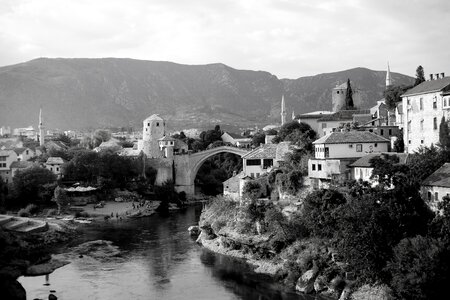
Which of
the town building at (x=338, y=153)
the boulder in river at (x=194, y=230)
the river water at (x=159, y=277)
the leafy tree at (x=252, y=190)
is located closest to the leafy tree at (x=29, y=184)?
the river water at (x=159, y=277)

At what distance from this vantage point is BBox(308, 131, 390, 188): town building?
1796 inches

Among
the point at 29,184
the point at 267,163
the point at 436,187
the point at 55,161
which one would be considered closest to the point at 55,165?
the point at 55,161

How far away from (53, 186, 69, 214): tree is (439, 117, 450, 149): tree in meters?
46.8

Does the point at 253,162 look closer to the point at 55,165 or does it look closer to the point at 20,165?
the point at 55,165

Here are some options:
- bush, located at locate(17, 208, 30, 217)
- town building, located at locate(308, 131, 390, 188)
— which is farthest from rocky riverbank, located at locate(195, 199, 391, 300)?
bush, located at locate(17, 208, 30, 217)

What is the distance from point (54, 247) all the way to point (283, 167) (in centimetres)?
2233

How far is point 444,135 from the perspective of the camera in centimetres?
4197

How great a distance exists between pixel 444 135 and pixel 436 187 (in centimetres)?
770

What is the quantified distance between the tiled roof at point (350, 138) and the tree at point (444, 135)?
19.8ft

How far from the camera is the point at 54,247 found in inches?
2095

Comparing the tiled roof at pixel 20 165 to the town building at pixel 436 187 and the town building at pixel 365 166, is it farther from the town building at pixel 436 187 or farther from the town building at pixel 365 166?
the town building at pixel 436 187

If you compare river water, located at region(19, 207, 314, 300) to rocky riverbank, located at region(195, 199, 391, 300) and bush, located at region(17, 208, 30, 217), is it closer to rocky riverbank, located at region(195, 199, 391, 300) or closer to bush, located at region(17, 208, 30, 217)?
rocky riverbank, located at region(195, 199, 391, 300)

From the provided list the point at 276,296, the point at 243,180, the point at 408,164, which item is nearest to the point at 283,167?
the point at 243,180

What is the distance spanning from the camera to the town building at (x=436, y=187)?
3506 cm
